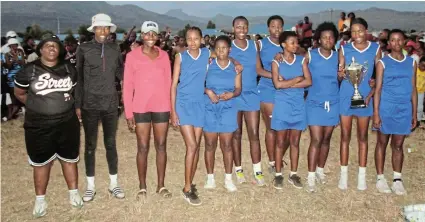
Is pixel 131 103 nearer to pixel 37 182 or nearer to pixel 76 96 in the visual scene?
pixel 76 96

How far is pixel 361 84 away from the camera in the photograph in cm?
545

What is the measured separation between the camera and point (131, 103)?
5.10 m

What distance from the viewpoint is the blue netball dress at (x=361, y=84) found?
5434 mm

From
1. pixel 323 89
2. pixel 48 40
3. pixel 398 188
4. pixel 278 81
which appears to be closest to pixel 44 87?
pixel 48 40

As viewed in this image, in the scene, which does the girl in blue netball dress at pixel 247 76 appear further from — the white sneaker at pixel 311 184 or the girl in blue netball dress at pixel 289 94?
the white sneaker at pixel 311 184

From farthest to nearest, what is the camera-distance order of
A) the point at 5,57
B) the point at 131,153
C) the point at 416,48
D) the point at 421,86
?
the point at 416,48, the point at 5,57, the point at 421,86, the point at 131,153

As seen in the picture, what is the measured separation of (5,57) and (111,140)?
21.7 feet

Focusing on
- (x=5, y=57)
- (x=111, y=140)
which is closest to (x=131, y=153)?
(x=111, y=140)

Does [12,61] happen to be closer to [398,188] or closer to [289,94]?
[289,94]

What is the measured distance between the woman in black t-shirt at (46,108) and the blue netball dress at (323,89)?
Result: 2951 millimetres

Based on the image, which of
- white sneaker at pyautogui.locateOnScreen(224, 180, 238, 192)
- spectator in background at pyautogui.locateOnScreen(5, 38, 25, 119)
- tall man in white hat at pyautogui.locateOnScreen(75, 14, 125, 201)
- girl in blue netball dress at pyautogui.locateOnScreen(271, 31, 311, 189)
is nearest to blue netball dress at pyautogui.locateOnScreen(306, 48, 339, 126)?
girl in blue netball dress at pyautogui.locateOnScreen(271, 31, 311, 189)

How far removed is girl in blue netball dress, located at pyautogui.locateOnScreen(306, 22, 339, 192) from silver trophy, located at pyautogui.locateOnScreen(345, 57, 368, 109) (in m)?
0.17

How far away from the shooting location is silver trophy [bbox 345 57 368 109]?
17.6ft

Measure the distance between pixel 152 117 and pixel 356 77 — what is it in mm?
2576
